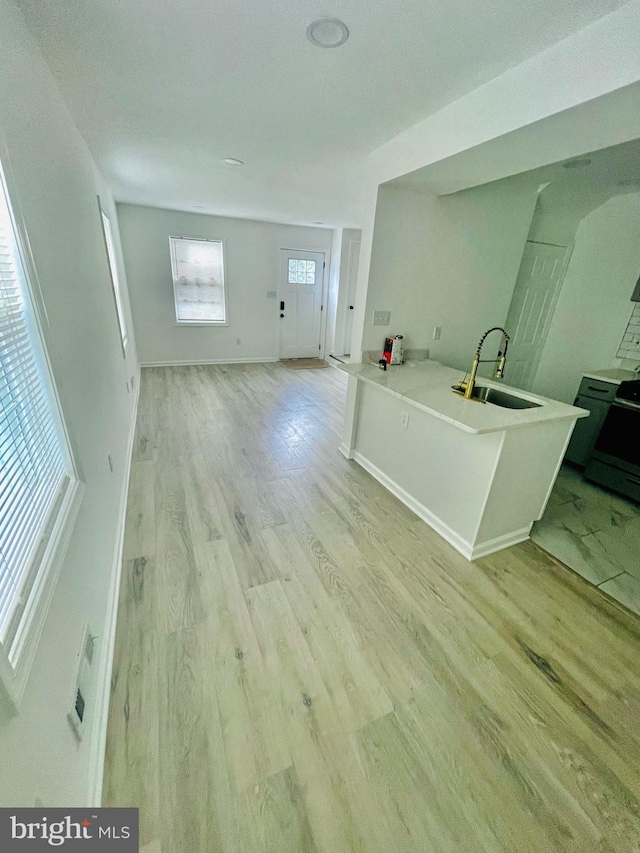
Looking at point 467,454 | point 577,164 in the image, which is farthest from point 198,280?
point 467,454

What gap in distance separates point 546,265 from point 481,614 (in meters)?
3.56

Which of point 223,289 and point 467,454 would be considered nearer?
point 467,454

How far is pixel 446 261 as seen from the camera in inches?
111

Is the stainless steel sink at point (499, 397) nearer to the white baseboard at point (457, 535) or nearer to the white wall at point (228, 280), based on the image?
the white baseboard at point (457, 535)

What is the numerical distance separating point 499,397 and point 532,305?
1.97 m

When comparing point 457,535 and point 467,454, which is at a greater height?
point 467,454

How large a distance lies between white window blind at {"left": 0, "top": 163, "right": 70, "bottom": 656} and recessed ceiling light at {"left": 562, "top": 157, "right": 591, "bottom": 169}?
318 cm

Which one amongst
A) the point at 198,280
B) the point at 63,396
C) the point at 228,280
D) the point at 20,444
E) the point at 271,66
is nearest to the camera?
the point at 20,444

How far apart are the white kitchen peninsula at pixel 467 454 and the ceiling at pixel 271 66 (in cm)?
152

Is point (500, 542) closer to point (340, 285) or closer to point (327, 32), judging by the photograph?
point (327, 32)

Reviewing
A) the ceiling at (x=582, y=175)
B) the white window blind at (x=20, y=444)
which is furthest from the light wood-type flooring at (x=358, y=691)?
the ceiling at (x=582, y=175)

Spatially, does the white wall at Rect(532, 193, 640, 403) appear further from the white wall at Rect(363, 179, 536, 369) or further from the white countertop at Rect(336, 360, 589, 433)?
the white countertop at Rect(336, 360, 589, 433)

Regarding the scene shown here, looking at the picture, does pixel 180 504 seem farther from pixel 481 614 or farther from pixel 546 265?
pixel 546 265

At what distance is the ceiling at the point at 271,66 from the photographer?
1.19 metres
